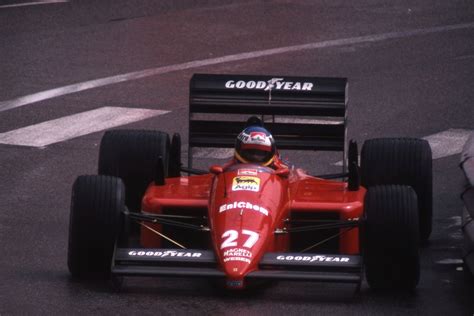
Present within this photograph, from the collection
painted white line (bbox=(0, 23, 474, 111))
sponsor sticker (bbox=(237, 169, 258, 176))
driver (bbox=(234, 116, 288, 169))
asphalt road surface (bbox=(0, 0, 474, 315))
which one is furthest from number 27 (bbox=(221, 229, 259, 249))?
painted white line (bbox=(0, 23, 474, 111))

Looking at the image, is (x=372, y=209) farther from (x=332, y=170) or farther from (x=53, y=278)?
(x=332, y=170)

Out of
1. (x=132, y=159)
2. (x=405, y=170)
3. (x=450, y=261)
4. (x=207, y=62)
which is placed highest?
(x=207, y=62)

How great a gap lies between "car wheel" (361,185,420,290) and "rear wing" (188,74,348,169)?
A: 8.33 ft

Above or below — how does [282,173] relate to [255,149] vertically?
below

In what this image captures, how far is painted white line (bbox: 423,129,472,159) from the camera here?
17766 millimetres

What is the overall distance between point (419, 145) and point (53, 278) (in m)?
3.39

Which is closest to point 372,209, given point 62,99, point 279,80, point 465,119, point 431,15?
point 279,80

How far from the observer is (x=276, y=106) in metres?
14.4

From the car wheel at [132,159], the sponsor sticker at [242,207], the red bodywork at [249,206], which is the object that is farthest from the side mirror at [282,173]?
the car wheel at [132,159]

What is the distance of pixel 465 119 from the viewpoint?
65.3 feet

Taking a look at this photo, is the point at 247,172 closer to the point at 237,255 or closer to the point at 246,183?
the point at 246,183

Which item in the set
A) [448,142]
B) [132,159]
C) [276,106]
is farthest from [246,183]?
[448,142]

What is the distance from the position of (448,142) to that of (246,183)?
6.55 metres

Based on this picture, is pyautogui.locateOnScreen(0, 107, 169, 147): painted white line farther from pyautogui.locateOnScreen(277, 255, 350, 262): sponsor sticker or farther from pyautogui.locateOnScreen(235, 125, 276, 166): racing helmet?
pyautogui.locateOnScreen(277, 255, 350, 262): sponsor sticker
